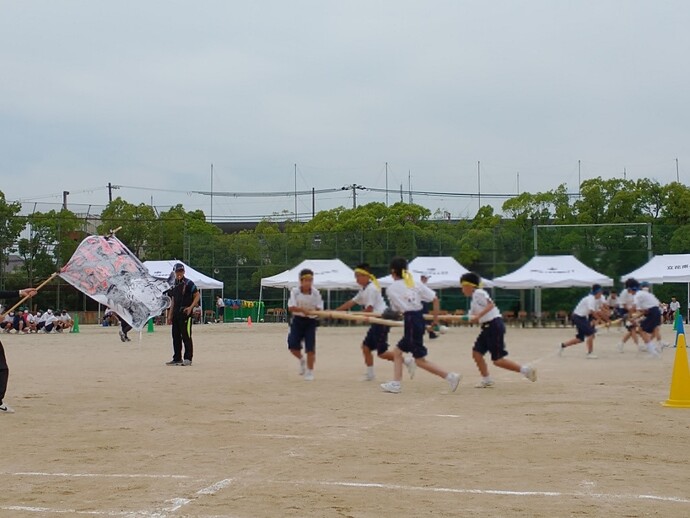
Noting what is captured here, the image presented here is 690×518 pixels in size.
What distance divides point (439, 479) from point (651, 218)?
58003mm

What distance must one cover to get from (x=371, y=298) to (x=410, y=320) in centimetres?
251

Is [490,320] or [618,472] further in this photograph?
[490,320]

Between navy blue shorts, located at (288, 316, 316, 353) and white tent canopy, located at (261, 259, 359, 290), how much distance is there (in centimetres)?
2287

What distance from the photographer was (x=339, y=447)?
27.3 ft

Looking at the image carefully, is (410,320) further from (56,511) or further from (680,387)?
(56,511)

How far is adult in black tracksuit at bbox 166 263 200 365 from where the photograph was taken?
18.4 m

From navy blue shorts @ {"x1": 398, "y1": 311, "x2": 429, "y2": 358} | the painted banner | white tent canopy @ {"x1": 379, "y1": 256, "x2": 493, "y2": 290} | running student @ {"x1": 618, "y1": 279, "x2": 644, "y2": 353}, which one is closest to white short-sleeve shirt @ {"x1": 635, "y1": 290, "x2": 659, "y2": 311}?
running student @ {"x1": 618, "y1": 279, "x2": 644, "y2": 353}

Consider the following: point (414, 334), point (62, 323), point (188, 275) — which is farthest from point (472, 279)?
point (188, 275)

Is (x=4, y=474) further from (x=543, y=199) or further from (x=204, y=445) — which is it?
(x=543, y=199)

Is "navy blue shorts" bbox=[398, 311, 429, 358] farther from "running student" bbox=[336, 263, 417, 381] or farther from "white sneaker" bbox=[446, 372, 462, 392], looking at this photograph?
"running student" bbox=[336, 263, 417, 381]

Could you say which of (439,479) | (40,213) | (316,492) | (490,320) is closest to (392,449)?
(439,479)

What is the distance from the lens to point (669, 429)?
941cm

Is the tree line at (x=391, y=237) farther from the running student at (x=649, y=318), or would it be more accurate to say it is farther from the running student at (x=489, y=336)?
→ the running student at (x=489, y=336)

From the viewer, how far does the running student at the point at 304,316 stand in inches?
582
